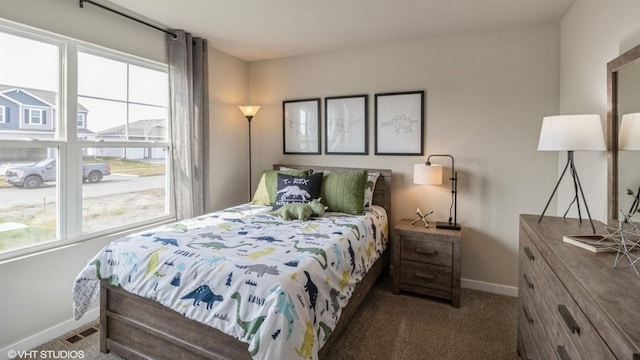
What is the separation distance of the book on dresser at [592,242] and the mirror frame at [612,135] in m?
0.39

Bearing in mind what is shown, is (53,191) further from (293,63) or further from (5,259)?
(293,63)

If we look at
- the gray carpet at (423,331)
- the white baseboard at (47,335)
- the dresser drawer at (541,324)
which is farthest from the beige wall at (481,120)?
the white baseboard at (47,335)

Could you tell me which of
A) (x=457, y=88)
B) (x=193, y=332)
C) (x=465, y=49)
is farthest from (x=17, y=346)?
(x=465, y=49)

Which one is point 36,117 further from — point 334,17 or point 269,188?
point 334,17

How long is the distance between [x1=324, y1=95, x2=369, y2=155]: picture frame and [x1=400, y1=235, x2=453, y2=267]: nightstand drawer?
3.62 ft

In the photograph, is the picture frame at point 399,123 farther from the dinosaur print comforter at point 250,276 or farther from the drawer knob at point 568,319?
the drawer knob at point 568,319

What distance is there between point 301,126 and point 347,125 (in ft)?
1.91

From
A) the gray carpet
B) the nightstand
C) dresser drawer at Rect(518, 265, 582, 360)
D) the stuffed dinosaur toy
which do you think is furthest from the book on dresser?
the stuffed dinosaur toy

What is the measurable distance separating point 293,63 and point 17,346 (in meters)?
3.46

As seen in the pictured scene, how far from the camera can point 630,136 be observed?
157 cm

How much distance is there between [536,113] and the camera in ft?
9.25

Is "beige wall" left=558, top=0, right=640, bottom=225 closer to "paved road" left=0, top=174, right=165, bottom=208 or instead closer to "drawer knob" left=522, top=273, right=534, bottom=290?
"drawer knob" left=522, top=273, right=534, bottom=290

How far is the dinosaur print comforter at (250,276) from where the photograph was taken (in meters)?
1.39

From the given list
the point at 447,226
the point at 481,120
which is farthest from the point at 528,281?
the point at 481,120
